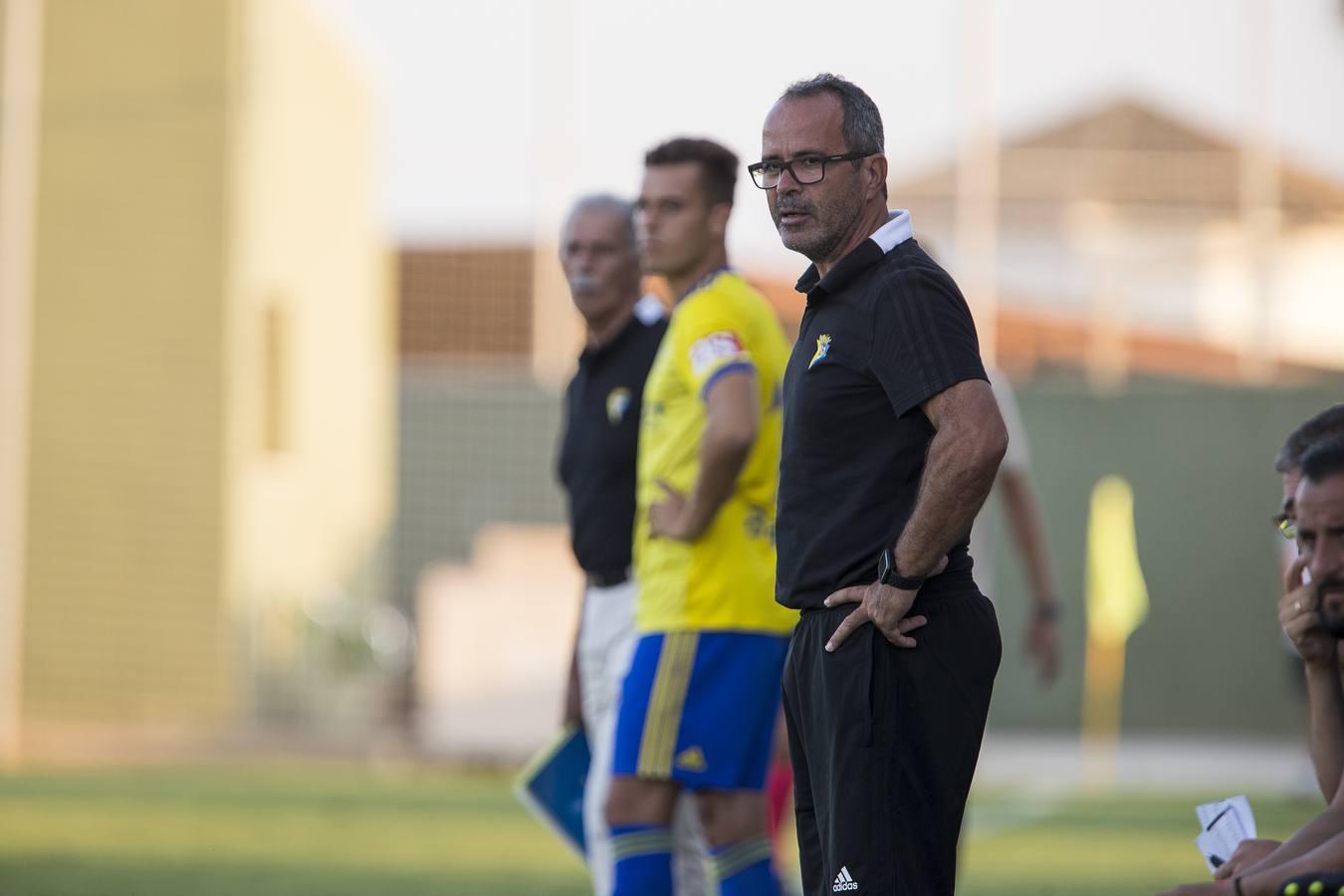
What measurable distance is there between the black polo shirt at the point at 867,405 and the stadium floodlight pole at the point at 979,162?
1819 cm

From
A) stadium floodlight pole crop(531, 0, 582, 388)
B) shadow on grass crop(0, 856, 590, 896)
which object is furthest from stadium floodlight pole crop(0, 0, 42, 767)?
shadow on grass crop(0, 856, 590, 896)

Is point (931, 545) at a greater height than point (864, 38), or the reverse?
point (864, 38)

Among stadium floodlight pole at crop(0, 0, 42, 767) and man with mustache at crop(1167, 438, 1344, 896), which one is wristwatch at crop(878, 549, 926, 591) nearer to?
man with mustache at crop(1167, 438, 1344, 896)

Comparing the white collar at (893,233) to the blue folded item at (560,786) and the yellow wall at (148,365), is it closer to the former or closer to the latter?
the blue folded item at (560,786)

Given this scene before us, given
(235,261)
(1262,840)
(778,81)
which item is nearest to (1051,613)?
(1262,840)

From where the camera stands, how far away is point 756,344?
5.63 meters

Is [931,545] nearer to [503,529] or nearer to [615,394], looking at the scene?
[615,394]

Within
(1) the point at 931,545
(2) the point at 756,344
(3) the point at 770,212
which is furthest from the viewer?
(2) the point at 756,344

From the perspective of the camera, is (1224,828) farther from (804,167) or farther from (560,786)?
(560,786)

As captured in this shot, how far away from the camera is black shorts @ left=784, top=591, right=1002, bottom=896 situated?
3.88m

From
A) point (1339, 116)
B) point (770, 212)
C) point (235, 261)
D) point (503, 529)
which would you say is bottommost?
point (503, 529)

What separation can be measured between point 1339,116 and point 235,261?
12.0 m

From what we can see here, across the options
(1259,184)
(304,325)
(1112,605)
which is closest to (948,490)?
(1112,605)

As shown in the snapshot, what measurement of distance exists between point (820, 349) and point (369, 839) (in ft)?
25.0
